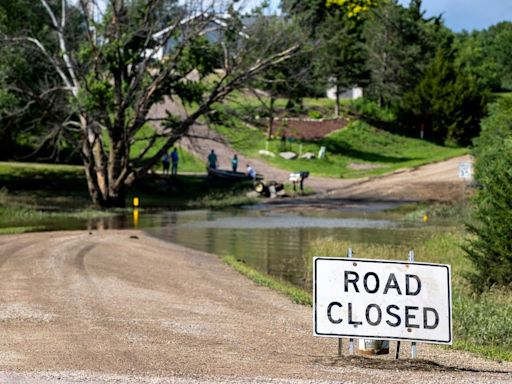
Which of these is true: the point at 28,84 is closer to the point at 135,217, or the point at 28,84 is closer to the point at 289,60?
the point at 135,217

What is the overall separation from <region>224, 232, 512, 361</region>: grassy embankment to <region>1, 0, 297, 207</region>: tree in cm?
1486

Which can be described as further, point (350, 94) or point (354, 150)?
point (350, 94)

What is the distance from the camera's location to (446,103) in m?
84.2

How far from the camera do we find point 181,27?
1725 inches

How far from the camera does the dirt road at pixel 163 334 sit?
435 inches

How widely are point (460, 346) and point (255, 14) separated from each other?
31.0 m

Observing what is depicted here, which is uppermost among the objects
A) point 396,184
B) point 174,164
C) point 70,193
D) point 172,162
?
point 172,162

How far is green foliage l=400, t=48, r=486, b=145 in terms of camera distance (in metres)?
83.8

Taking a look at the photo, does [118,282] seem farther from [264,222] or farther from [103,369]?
[264,222]

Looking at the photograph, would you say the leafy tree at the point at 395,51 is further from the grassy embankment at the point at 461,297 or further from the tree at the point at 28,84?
the grassy embankment at the point at 461,297

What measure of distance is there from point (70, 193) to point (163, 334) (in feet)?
126

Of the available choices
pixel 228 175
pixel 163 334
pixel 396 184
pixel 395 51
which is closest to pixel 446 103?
pixel 395 51

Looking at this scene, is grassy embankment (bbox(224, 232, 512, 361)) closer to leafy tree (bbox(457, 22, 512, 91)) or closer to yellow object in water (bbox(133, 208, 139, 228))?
yellow object in water (bbox(133, 208, 139, 228))

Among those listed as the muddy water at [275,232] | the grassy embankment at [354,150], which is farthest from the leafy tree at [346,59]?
the muddy water at [275,232]
